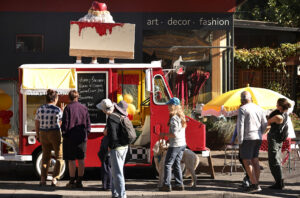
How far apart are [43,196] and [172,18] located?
8848 mm

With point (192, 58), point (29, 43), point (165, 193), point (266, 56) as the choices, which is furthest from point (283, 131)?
point (266, 56)

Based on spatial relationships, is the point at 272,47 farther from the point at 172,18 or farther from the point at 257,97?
the point at 257,97

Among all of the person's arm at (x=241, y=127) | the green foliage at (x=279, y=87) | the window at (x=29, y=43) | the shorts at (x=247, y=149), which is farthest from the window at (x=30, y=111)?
the green foliage at (x=279, y=87)

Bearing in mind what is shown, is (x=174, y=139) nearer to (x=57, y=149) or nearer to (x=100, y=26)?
(x=57, y=149)

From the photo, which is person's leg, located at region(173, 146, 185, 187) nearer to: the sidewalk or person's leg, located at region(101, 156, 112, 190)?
the sidewalk

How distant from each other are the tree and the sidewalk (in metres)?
17.6

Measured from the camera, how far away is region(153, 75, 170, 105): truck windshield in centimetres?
1193

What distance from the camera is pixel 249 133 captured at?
10.6 meters

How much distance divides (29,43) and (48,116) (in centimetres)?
723

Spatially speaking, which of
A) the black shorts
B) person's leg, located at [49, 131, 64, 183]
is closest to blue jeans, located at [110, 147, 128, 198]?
the black shorts

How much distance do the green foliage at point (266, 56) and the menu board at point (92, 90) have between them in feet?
43.6

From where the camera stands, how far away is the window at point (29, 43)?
17.9 metres

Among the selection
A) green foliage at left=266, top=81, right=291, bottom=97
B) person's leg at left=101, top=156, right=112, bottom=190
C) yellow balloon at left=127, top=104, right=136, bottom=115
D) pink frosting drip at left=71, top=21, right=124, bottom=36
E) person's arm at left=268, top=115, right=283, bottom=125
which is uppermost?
pink frosting drip at left=71, top=21, right=124, bottom=36

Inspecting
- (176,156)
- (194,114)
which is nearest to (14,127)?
(176,156)
